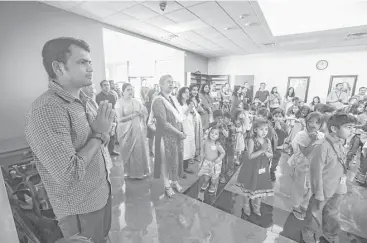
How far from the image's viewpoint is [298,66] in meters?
6.99

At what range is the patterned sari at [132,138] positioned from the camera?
2.51m

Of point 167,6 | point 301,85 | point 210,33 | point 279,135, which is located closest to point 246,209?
point 279,135

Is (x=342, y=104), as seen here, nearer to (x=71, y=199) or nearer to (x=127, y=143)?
(x=127, y=143)

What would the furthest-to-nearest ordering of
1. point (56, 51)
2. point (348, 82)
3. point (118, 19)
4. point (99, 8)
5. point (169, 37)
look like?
point (348, 82), point (169, 37), point (118, 19), point (99, 8), point (56, 51)

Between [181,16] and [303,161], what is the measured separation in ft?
11.1

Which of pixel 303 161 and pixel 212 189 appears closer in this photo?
pixel 303 161

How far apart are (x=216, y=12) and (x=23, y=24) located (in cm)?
341

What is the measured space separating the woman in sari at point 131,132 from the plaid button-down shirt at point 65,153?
1.54 metres

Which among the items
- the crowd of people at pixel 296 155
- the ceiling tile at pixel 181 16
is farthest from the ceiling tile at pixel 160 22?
the crowd of people at pixel 296 155

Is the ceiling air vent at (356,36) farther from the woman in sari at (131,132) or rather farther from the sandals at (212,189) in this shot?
the woman in sari at (131,132)

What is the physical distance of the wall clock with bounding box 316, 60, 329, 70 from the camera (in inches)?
258

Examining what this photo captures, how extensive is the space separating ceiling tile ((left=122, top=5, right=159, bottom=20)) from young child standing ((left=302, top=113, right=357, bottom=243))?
3365mm

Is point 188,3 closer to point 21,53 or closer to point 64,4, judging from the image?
point 64,4

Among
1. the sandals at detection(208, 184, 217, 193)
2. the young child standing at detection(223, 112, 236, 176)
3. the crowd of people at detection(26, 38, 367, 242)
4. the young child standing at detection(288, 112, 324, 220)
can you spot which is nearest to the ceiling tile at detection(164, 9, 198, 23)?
the crowd of people at detection(26, 38, 367, 242)
